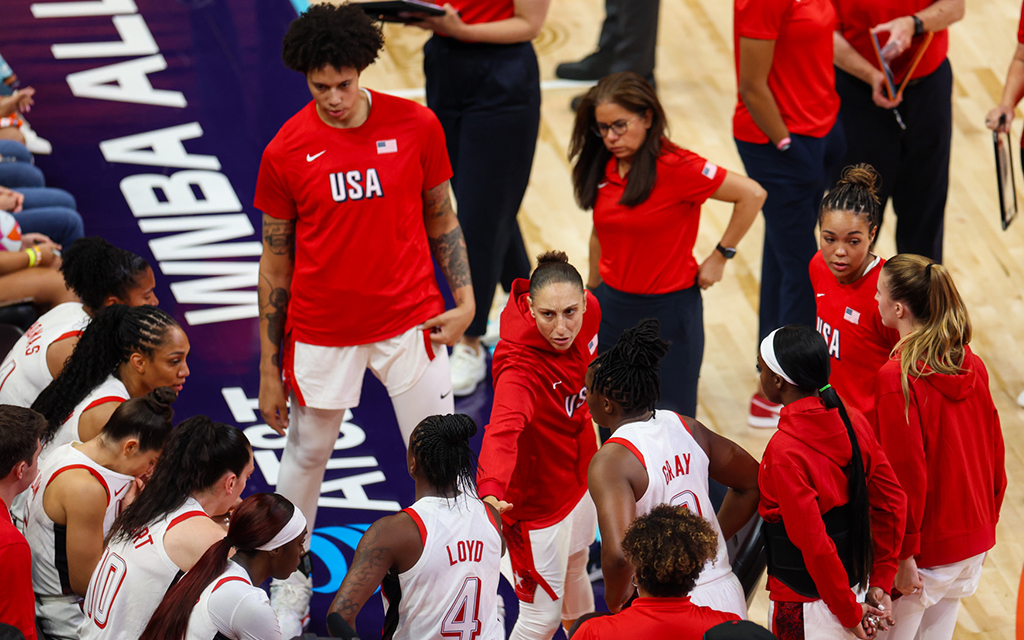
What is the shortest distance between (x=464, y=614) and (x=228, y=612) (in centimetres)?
58

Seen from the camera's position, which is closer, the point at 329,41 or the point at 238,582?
the point at 238,582

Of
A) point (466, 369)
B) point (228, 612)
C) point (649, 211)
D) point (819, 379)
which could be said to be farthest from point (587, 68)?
point (228, 612)

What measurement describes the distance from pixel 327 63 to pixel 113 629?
170 cm

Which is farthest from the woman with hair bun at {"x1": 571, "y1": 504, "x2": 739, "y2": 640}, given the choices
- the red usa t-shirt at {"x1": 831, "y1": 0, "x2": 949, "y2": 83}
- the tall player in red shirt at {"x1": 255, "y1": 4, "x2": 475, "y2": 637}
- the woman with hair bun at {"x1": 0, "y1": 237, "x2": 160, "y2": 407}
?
the red usa t-shirt at {"x1": 831, "y1": 0, "x2": 949, "y2": 83}

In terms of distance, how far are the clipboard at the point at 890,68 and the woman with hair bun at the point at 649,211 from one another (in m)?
1.09

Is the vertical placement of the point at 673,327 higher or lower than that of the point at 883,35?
lower

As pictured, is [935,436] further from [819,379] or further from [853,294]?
[853,294]

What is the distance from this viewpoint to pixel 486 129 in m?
4.87

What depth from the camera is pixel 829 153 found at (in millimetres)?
4844

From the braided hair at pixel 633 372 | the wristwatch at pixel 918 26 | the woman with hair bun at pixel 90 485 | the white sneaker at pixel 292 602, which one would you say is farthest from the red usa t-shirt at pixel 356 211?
the wristwatch at pixel 918 26

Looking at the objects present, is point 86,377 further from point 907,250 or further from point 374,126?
point 907,250

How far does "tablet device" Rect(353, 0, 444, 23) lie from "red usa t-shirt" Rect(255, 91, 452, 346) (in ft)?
2.77

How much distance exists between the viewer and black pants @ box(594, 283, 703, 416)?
415 centimetres

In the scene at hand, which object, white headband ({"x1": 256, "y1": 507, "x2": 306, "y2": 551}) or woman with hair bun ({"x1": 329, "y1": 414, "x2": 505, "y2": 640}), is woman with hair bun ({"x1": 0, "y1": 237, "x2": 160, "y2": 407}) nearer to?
white headband ({"x1": 256, "y1": 507, "x2": 306, "y2": 551})
